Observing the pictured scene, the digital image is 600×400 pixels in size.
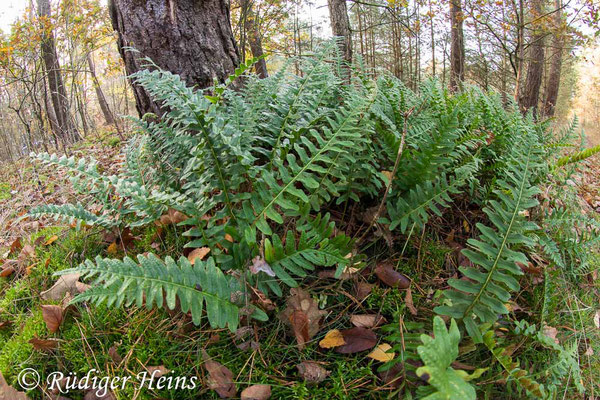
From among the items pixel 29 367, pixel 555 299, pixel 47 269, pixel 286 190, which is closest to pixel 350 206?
pixel 286 190

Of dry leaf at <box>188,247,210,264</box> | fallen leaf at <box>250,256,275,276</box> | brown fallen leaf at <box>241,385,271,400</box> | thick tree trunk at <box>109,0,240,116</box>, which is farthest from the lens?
thick tree trunk at <box>109,0,240,116</box>

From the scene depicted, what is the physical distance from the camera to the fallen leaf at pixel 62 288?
181 cm

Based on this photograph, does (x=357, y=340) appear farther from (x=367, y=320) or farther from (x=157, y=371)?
(x=157, y=371)

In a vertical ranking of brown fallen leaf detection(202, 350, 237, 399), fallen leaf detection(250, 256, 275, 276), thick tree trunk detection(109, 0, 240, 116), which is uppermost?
thick tree trunk detection(109, 0, 240, 116)

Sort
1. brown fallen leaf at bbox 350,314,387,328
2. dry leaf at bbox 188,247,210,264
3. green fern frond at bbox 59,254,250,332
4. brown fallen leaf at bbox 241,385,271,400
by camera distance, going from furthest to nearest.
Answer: dry leaf at bbox 188,247,210,264 < brown fallen leaf at bbox 350,314,387,328 < brown fallen leaf at bbox 241,385,271,400 < green fern frond at bbox 59,254,250,332

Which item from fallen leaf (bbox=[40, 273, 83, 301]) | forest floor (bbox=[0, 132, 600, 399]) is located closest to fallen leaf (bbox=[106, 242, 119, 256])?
forest floor (bbox=[0, 132, 600, 399])

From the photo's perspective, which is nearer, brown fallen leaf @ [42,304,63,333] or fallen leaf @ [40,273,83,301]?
brown fallen leaf @ [42,304,63,333]

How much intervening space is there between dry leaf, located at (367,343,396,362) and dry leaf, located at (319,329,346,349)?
Result: 0.41 ft

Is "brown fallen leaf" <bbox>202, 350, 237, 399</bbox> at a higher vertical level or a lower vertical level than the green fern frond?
lower

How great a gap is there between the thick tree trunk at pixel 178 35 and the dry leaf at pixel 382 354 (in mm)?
1910

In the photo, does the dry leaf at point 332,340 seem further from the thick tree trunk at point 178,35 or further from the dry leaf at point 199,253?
the thick tree trunk at point 178,35

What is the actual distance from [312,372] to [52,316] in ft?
3.98

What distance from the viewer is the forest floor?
134 cm

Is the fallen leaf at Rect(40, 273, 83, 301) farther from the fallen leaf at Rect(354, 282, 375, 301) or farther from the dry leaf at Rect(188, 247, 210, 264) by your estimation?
the fallen leaf at Rect(354, 282, 375, 301)
